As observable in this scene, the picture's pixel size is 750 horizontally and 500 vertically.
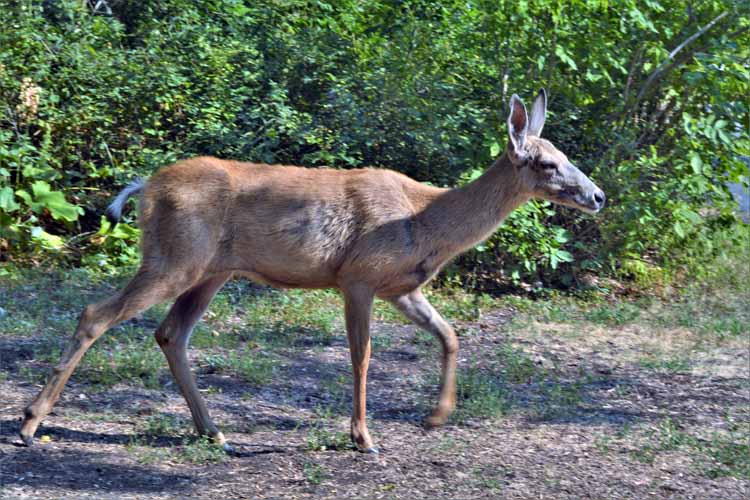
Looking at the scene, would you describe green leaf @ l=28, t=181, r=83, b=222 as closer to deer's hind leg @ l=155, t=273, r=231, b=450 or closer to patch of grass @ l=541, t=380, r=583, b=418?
deer's hind leg @ l=155, t=273, r=231, b=450

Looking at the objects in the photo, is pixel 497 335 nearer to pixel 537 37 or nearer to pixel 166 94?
pixel 537 37

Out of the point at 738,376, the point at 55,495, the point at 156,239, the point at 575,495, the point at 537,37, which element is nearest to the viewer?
the point at 55,495

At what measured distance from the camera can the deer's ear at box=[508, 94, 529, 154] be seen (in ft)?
22.8

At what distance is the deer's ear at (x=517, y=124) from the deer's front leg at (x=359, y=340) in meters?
1.41

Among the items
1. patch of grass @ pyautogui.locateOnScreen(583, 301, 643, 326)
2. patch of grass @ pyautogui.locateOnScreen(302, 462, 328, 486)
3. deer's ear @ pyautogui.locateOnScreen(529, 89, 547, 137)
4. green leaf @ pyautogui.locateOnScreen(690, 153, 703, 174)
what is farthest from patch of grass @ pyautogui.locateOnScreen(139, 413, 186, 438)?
green leaf @ pyautogui.locateOnScreen(690, 153, 703, 174)

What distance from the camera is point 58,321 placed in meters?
→ 8.44

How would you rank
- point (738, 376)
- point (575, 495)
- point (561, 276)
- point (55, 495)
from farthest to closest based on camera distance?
point (561, 276)
point (738, 376)
point (575, 495)
point (55, 495)

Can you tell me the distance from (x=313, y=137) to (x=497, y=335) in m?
2.68

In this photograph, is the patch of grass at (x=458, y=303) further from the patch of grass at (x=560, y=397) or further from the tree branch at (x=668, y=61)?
the tree branch at (x=668, y=61)

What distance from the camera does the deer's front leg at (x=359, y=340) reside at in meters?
6.34

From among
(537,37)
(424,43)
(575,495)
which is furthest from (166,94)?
(575,495)

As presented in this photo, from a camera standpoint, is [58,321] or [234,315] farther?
[234,315]

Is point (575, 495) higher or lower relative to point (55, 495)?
higher

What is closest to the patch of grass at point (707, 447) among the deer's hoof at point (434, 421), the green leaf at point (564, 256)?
the deer's hoof at point (434, 421)
